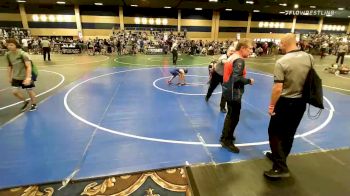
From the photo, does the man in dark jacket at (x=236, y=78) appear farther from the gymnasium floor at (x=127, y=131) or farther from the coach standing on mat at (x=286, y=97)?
the gymnasium floor at (x=127, y=131)

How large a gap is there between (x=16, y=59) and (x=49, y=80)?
173 inches

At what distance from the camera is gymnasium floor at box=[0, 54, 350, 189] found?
3791 millimetres

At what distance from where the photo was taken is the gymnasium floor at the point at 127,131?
3.79 m

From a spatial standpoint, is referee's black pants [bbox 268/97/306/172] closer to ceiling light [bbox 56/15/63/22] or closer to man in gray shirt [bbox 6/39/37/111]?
man in gray shirt [bbox 6/39/37/111]

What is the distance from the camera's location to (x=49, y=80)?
9.87 m

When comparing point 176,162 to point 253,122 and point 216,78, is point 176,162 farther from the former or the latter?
point 216,78

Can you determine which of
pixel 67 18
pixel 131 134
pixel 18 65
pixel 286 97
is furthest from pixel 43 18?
pixel 286 97

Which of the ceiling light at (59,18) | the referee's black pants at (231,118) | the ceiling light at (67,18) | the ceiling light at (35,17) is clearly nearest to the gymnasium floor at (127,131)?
the referee's black pants at (231,118)

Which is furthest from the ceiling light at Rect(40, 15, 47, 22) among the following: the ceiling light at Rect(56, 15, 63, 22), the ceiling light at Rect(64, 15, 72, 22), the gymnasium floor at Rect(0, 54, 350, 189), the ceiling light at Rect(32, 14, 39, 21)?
the gymnasium floor at Rect(0, 54, 350, 189)

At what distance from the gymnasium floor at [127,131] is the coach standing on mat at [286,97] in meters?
0.87

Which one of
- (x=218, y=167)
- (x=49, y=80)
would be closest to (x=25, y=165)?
(x=218, y=167)

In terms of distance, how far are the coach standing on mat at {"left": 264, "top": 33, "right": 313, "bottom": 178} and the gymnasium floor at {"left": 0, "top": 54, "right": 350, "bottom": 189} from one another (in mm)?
866

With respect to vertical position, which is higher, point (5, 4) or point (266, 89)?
→ point (5, 4)

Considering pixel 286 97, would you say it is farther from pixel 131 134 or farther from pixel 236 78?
pixel 131 134
